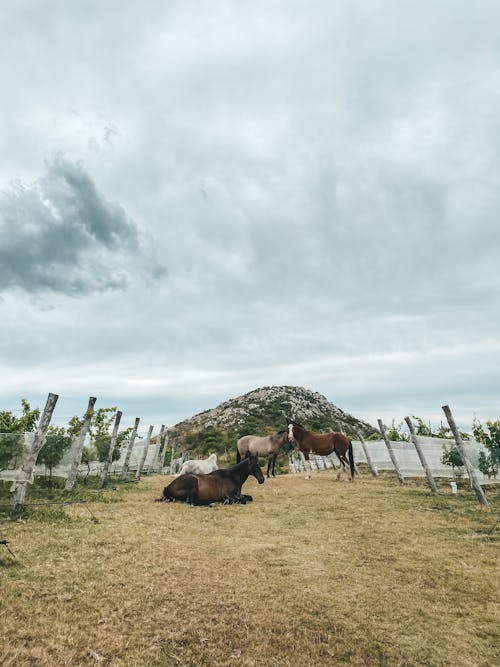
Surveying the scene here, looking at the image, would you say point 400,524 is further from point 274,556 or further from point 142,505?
point 142,505

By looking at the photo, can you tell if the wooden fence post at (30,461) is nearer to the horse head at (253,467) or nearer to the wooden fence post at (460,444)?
the horse head at (253,467)

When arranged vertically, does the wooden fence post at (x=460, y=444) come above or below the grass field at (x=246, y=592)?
above

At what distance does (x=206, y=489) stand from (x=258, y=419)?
208 feet

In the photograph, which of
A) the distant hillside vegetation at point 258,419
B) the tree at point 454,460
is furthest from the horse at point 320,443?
the distant hillside vegetation at point 258,419

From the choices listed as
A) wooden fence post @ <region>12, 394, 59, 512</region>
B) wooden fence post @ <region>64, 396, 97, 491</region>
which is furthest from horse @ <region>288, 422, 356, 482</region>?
wooden fence post @ <region>12, 394, 59, 512</region>

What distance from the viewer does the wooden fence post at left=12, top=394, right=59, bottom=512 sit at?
10.8 meters

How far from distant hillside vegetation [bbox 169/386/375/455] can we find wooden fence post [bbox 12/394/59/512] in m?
48.3

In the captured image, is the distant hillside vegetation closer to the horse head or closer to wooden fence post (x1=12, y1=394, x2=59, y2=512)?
the horse head

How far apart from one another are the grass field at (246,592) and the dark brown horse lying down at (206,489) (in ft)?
9.57

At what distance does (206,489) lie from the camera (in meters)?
13.8

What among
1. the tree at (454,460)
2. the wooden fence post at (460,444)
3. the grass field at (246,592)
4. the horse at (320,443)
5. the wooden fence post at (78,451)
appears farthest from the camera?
the horse at (320,443)

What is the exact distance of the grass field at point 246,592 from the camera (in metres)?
4.34

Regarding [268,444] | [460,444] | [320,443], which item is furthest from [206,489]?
[320,443]

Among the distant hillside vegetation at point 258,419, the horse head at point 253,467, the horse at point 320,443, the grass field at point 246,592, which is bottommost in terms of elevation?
the grass field at point 246,592
